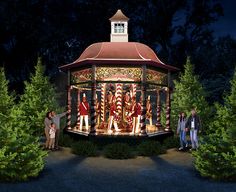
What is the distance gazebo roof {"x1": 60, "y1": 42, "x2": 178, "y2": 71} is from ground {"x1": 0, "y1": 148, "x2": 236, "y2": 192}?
18.6ft

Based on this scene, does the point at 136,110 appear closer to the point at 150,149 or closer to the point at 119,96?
the point at 119,96

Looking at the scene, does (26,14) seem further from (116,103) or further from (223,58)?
(116,103)

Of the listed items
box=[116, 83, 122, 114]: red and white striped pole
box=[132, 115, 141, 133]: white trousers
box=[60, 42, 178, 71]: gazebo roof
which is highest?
box=[60, 42, 178, 71]: gazebo roof

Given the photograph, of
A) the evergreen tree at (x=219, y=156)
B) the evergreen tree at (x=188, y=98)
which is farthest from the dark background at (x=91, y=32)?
→ the evergreen tree at (x=219, y=156)

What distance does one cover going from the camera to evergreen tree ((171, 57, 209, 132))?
97.2ft

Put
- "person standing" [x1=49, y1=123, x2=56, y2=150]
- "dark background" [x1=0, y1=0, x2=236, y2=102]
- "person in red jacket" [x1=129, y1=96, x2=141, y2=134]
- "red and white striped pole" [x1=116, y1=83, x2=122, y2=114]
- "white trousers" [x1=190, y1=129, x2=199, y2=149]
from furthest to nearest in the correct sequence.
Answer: "dark background" [x1=0, y1=0, x2=236, y2=102] → "red and white striped pole" [x1=116, y1=83, x2=122, y2=114] → "person in red jacket" [x1=129, y1=96, x2=141, y2=134] → "person standing" [x1=49, y1=123, x2=56, y2=150] → "white trousers" [x1=190, y1=129, x2=199, y2=149]

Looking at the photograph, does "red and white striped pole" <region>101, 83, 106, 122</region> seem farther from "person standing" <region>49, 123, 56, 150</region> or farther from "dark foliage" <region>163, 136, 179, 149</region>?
"person standing" <region>49, 123, 56, 150</region>

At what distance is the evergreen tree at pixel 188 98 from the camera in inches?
1167

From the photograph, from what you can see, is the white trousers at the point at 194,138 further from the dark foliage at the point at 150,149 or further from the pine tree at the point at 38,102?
the pine tree at the point at 38,102

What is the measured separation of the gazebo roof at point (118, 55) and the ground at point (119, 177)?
5.68 meters

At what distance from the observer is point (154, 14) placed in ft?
180

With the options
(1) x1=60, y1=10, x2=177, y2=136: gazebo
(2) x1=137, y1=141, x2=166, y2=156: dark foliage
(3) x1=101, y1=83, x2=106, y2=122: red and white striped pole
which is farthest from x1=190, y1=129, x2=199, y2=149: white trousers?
(3) x1=101, y1=83, x2=106, y2=122: red and white striped pole

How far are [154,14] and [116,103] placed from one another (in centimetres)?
3103

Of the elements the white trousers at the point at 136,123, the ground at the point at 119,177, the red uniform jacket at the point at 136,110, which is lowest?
the ground at the point at 119,177
